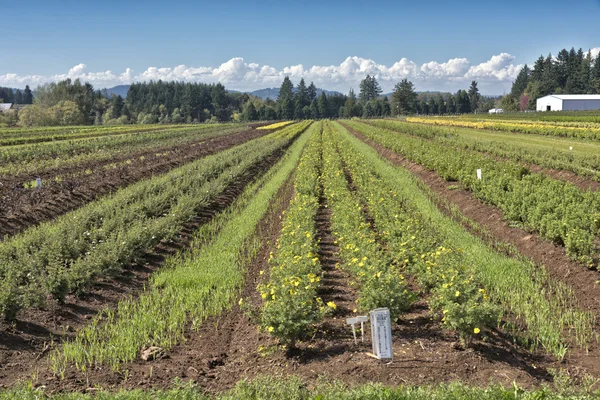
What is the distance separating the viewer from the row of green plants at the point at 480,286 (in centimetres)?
677

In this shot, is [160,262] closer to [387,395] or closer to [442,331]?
[442,331]

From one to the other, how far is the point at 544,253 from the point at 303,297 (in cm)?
680

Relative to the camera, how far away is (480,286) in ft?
30.1

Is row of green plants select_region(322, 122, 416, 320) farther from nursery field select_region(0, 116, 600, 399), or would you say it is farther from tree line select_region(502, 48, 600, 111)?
tree line select_region(502, 48, 600, 111)

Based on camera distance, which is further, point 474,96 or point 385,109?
point 474,96

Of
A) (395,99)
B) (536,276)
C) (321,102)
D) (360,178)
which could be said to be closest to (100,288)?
(536,276)

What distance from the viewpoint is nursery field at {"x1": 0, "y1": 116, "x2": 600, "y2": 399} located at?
6.09 metres

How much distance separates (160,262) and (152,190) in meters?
7.09

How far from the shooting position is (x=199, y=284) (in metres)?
9.62

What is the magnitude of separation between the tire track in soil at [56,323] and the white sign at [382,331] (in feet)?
11.0

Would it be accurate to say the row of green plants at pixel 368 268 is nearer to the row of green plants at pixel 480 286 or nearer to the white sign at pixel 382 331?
the row of green plants at pixel 480 286

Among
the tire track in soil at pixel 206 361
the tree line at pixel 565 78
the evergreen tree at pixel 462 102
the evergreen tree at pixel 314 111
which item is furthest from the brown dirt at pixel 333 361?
the evergreen tree at pixel 314 111

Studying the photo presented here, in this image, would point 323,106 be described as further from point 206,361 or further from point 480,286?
point 206,361

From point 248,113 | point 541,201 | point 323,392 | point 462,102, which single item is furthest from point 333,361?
point 462,102
